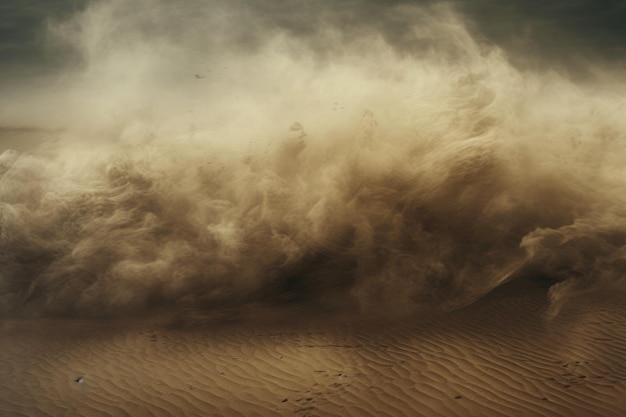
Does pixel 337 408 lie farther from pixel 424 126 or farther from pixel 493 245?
pixel 424 126

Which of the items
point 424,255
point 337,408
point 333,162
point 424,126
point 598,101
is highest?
point 598,101

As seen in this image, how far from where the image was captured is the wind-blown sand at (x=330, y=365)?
5.01m

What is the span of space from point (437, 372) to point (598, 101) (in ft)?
21.2

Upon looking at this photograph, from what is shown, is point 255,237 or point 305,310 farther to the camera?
point 255,237

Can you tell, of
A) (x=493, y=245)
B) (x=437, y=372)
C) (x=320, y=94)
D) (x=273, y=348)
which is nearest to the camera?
(x=437, y=372)

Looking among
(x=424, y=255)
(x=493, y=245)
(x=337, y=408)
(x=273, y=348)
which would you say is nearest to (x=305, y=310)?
(x=273, y=348)

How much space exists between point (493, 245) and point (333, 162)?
3.21 m

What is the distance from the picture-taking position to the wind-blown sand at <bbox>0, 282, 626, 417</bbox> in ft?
16.4

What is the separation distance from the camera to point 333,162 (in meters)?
8.98

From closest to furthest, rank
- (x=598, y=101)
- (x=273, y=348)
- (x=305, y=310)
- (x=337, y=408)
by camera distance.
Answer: (x=337, y=408) < (x=273, y=348) < (x=305, y=310) < (x=598, y=101)

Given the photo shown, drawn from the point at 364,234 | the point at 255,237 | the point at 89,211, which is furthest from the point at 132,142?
the point at 364,234

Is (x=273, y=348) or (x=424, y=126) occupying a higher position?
(x=424, y=126)

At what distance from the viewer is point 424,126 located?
8.66 metres

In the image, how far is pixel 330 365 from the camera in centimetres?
582
